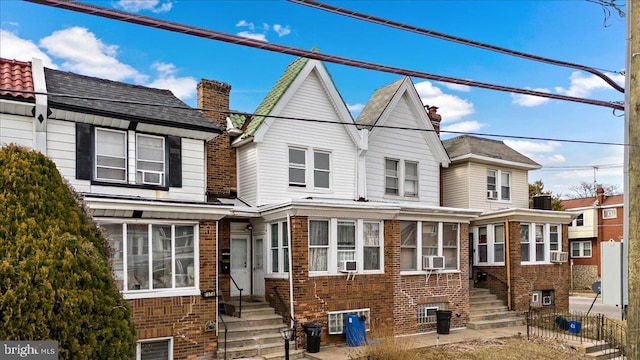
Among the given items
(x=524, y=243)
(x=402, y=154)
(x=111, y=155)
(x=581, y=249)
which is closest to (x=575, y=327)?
(x=524, y=243)

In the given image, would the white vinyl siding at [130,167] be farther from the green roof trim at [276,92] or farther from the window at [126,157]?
the green roof trim at [276,92]

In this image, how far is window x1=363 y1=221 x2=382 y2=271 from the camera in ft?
55.1

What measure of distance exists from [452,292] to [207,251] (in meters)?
9.09

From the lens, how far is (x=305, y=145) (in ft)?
59.5

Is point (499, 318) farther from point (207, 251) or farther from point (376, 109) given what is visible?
point (207, 251)

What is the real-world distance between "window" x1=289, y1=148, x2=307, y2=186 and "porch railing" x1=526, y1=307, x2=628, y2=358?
28.3ft

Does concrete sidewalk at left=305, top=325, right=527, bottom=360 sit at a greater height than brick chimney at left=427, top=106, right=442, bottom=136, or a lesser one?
lesser

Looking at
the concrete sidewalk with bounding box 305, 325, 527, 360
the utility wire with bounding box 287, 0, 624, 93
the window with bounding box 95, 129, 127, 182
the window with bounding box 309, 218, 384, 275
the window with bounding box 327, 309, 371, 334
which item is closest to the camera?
the utility wire with bounding box 287, 0, 624, 93

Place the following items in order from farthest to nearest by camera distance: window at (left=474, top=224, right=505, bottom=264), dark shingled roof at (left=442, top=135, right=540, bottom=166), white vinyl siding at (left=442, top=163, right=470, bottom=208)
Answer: dark shingled roof at (left=442, top=135, right=540, bottom=166) → white vinyl siding at (left=442, top=163, right=470, bottom=208) → window at (left=474, top=224, right=505, bottom=264)

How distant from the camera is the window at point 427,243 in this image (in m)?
18.0

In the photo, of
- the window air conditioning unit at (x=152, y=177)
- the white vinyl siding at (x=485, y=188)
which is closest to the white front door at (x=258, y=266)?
the window air conditioning unit at (x=152, y=177)

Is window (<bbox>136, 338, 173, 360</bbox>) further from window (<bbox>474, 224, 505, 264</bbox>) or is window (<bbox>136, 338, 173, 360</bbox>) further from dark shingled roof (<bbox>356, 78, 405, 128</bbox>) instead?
window (<bbox>474, 224, 505, 264</bbox>)

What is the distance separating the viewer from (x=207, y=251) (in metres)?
13.8

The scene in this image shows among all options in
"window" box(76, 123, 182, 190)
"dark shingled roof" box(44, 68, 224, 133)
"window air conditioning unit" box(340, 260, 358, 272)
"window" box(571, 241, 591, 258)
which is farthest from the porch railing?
"window" box(571, 241, 591, 258)
